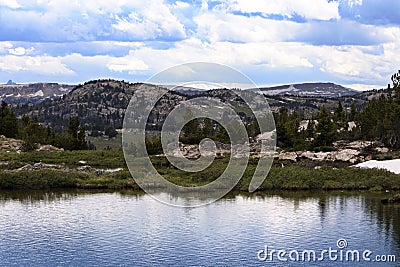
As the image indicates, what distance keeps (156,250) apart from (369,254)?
1253cm

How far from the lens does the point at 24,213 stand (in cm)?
4916

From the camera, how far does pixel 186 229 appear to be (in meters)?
43.1

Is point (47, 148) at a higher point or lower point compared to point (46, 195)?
higher

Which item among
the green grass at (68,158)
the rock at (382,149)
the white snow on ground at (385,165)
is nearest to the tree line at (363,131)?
the rock at (382,149)

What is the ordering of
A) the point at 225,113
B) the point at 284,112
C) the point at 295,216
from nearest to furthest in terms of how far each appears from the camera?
the point at 295,216 → the point at 284,112 → the point at 225,113

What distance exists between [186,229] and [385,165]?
34857 mm

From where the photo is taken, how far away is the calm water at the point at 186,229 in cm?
3572

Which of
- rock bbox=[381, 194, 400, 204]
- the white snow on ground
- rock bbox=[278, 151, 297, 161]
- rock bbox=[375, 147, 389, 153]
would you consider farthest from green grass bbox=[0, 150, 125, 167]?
rock bbox=[381, 194, 400, 204]

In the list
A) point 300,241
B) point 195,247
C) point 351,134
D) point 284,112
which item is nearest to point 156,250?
point 195,247

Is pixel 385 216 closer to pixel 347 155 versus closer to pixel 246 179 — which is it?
pixel 246 179

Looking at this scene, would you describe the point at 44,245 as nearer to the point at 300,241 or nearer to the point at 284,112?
the point at 300,241

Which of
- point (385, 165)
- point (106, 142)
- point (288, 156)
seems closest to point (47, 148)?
point (288, 156)

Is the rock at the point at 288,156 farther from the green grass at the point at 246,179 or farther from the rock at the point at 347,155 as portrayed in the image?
the green grass at the point at 246,179

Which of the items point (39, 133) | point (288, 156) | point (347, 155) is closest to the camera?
point (347, 155)
